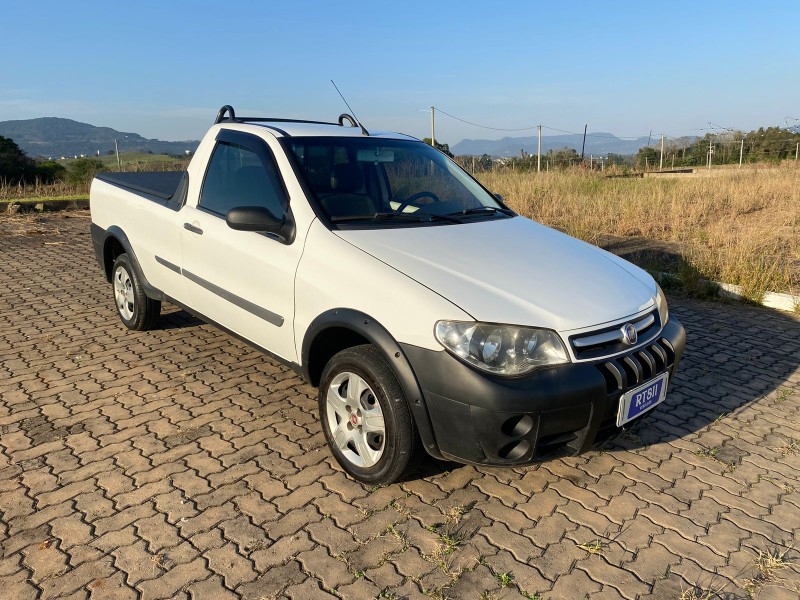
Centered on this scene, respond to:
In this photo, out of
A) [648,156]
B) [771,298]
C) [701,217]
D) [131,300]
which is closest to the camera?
[131,300]

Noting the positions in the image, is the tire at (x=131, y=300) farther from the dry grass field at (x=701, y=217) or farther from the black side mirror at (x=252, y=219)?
the dry grass field at (x=701, y=217)

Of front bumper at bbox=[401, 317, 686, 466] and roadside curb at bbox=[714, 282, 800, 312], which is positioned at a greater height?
front bumper at bbox=[401, 317, 686, 466]

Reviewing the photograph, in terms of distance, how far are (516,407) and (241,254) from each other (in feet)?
6.74

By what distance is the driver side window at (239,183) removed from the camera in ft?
12.4

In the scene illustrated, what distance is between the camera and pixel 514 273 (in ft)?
10.3

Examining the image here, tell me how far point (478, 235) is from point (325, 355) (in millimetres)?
1154

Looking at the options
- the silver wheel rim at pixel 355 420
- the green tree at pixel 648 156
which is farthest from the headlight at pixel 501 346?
the green tree at pixel 648 156

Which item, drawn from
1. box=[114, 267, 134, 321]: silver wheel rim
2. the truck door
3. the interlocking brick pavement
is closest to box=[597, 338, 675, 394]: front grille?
the interlocking brick pavement

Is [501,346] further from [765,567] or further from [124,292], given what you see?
[124,292]

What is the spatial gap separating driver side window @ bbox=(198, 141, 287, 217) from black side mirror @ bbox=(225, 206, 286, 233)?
0.59 feet

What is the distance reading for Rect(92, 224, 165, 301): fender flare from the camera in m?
5.07

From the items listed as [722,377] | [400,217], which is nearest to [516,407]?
[400,217]

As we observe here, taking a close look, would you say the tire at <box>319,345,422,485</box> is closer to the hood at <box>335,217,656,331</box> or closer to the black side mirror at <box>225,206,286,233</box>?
the hood at <box>335,217,656,331</box>

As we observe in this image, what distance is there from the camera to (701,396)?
177 inches
